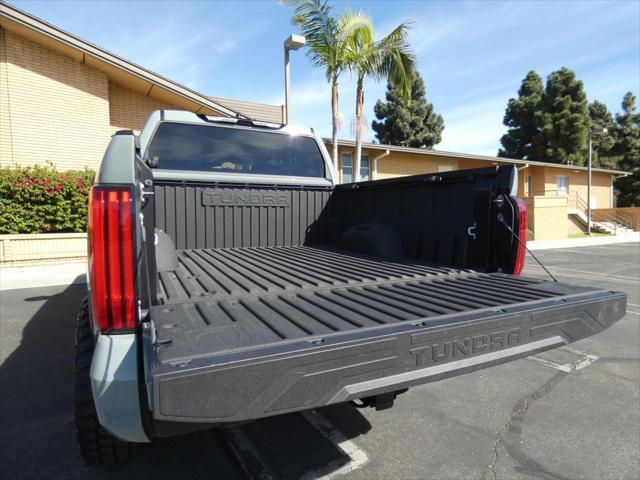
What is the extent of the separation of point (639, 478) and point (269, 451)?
2088 millimetres

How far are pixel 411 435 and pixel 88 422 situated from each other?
1897 mm

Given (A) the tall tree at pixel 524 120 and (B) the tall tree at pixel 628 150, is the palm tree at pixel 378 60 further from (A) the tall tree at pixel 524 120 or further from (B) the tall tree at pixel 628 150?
(B) the tall tree at pixel 628 150

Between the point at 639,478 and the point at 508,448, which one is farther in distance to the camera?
the point at 508,448

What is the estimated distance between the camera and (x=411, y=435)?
2.59 metres

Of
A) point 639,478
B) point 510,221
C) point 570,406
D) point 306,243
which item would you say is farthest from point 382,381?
point 306,243

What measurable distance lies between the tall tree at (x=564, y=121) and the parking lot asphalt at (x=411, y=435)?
34.0 metres

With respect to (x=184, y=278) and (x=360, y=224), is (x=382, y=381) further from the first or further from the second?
(x=360, y=224)

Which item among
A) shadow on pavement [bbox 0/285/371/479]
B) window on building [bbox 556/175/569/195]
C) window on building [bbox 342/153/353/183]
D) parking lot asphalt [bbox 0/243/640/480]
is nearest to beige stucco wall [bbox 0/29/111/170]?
parking lot asphalt [bbox 0/243/640/480]

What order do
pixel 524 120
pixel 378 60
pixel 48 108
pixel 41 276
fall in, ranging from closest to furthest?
pixel 41 276 < pixel 48 108 < pixel 378 60 < pixel 524 120

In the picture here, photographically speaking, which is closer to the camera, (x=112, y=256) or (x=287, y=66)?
(x=112, y=256)

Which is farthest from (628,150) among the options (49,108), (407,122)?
(49,108)

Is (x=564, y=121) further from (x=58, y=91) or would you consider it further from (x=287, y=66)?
(x=58, y=91)

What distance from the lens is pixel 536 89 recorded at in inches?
1457

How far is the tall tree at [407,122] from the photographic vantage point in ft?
113
